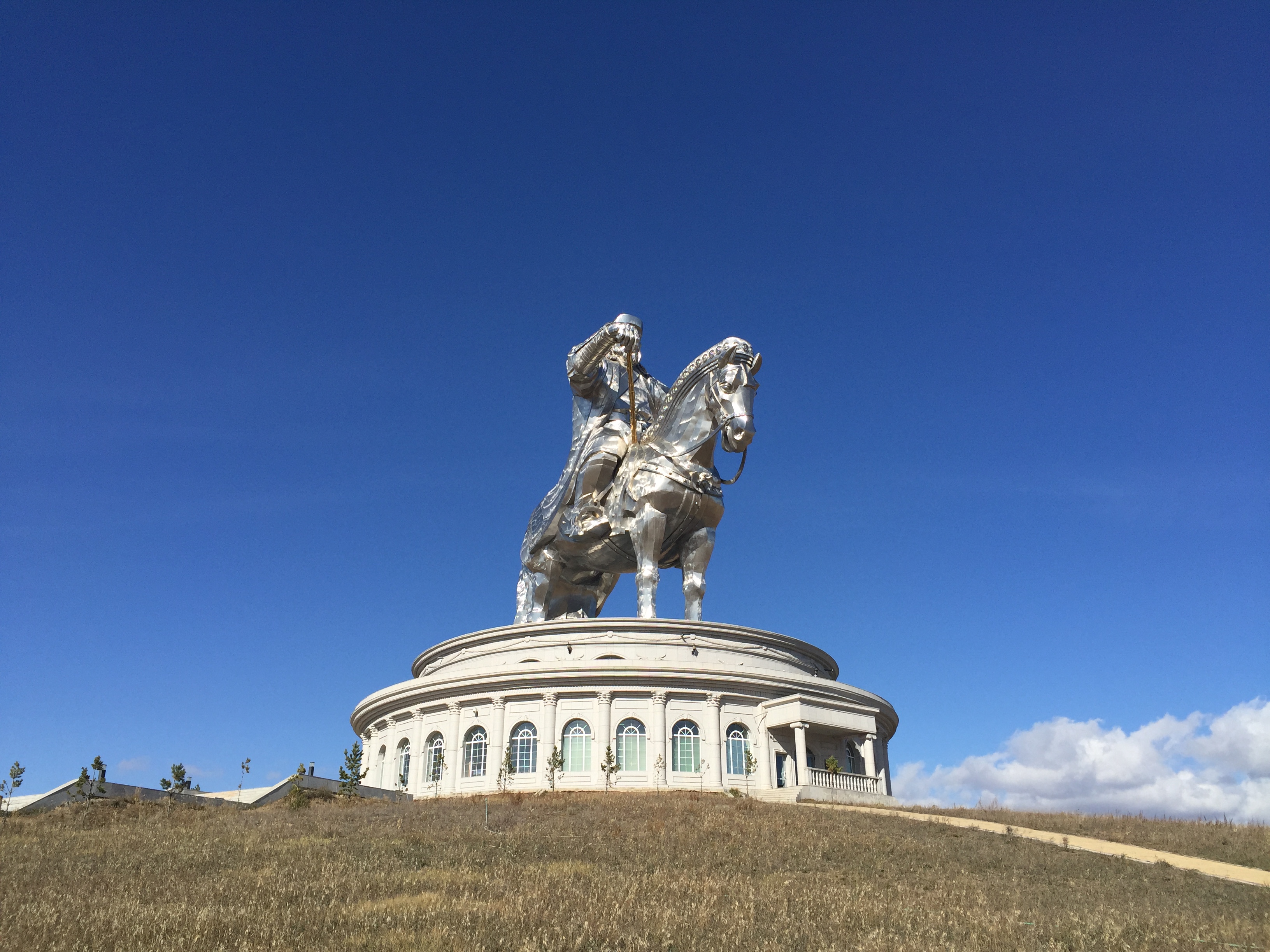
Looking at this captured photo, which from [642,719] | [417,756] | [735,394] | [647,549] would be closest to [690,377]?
[735,394]

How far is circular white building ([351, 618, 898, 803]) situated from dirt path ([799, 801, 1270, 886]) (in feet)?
13.9

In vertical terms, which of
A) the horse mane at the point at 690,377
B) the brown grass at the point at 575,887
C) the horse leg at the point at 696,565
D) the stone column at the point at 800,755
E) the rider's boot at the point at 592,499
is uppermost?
the horse mane at the point at 690,377

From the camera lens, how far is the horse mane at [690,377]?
36406 mm

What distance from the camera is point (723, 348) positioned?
119ft

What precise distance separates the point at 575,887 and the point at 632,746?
64.6 ft

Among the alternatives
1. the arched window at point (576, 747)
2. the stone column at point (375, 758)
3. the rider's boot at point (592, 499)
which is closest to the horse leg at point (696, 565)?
the rider's boot at point (592, 499)

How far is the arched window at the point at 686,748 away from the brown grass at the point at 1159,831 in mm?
7067

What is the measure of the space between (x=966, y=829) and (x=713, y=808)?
611cm

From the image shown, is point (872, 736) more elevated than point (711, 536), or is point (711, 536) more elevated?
point (711, 536)

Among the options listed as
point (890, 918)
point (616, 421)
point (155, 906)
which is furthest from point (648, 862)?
point (616, 421)

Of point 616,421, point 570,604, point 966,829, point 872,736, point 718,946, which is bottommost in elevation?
point 718,946

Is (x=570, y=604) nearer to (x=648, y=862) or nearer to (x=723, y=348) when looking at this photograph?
(x=723, y=348)

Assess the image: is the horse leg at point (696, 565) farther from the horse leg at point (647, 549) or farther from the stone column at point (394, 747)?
the stone column at point (394, 747)

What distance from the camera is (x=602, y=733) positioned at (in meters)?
32.9
